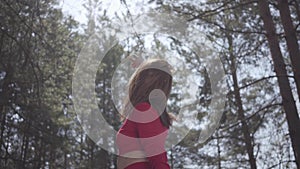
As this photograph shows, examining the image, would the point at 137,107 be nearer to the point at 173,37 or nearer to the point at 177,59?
the point at 173,37

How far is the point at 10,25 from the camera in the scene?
6.28 m

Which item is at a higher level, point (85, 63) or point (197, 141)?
point (85, 63)

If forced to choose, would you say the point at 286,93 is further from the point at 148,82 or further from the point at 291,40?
the point at 148,82

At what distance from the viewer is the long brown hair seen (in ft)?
7.04

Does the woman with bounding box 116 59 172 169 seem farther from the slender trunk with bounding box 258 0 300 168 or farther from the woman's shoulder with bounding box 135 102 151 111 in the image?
the slender trunk with bounding box 258 0 300 168

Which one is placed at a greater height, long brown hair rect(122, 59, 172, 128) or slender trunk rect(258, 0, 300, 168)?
slender trunk rect(258, 0, 300, 168)

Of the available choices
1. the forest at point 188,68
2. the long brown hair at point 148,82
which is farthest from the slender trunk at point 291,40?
the long brown hair at point 148,82

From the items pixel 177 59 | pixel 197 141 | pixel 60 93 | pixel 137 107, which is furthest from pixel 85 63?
pixel 137 107

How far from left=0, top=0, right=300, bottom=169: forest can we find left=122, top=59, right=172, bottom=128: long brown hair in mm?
1588

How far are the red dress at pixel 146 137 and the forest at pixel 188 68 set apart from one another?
5.90 feet

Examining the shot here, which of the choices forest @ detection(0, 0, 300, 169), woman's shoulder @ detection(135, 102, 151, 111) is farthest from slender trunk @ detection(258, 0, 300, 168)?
woman's shoulder @ detection(135, 102, 151, 111)

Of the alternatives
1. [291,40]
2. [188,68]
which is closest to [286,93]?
[291,40]

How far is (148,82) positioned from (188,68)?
565 cm

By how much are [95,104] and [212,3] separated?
29.5 feet
